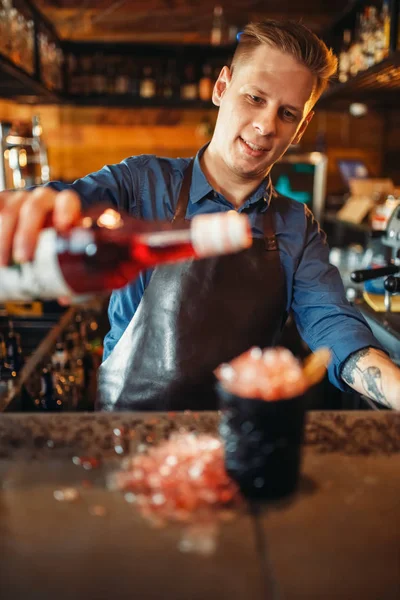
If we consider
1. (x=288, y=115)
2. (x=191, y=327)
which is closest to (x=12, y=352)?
(x=191, y=327)

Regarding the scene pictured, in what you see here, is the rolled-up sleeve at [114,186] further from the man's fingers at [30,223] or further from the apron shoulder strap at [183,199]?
the man's fingers at [30,223]

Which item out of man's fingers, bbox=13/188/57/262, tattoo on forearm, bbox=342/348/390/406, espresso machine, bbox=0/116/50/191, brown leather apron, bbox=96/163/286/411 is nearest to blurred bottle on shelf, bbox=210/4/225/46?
espresso machine, bbox=0/116/50/191

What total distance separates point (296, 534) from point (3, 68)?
268 centimetres

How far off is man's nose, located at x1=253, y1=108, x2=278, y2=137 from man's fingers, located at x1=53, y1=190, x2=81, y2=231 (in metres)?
0.79

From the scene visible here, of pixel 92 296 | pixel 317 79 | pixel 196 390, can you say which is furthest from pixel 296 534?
pixel 317 79

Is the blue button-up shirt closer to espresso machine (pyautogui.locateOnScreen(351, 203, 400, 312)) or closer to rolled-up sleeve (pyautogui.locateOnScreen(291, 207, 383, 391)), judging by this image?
rolled-up sleeve (pyautogui.locateOnScreen(291, 207, 383, 391))

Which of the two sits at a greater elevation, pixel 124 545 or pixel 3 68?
pixel 3 68

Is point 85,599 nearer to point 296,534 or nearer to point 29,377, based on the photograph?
point 296,534

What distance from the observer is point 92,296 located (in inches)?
28.6

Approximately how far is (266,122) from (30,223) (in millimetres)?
844

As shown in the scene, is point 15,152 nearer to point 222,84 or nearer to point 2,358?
point 2,358

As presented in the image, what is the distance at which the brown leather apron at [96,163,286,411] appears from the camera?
143cm

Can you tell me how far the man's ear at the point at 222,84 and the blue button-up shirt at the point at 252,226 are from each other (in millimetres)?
195

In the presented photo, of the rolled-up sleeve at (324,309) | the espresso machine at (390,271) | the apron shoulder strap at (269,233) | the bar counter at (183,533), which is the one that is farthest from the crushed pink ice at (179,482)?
the espresso machine at (390,271)
